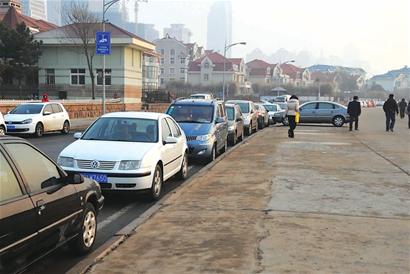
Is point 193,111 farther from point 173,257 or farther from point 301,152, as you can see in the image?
point 173,257

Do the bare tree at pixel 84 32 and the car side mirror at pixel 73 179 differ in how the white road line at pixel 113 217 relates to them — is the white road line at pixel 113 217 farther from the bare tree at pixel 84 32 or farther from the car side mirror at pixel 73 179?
the bare tree at pixel 84 32

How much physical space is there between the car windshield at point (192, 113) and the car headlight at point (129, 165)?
600 cm

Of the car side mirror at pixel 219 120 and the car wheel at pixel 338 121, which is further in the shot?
the car wheel at pixel 338 121

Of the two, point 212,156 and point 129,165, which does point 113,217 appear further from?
point 212,156

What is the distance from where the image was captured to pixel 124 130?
30.7 feet

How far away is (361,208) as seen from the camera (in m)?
7.64

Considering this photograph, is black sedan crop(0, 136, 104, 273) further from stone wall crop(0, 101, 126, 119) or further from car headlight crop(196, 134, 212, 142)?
stone wall crop(0, 101, 126, 119)

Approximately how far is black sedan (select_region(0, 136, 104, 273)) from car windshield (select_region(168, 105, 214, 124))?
8.64 m

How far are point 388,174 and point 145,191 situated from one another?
217 inches

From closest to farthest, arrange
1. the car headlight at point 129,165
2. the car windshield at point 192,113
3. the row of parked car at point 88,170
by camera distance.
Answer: the row of parked car at point 88,170, the car headlight at point 129,165, the car windshield at point 192,113

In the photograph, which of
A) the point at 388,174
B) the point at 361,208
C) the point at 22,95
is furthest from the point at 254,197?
the point at 22,95

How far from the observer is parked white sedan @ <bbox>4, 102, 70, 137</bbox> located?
2067 cm

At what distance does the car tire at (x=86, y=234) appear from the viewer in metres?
5.49

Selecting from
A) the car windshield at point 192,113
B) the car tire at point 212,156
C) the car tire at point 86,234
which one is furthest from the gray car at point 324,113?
the car tire at point 86,234
